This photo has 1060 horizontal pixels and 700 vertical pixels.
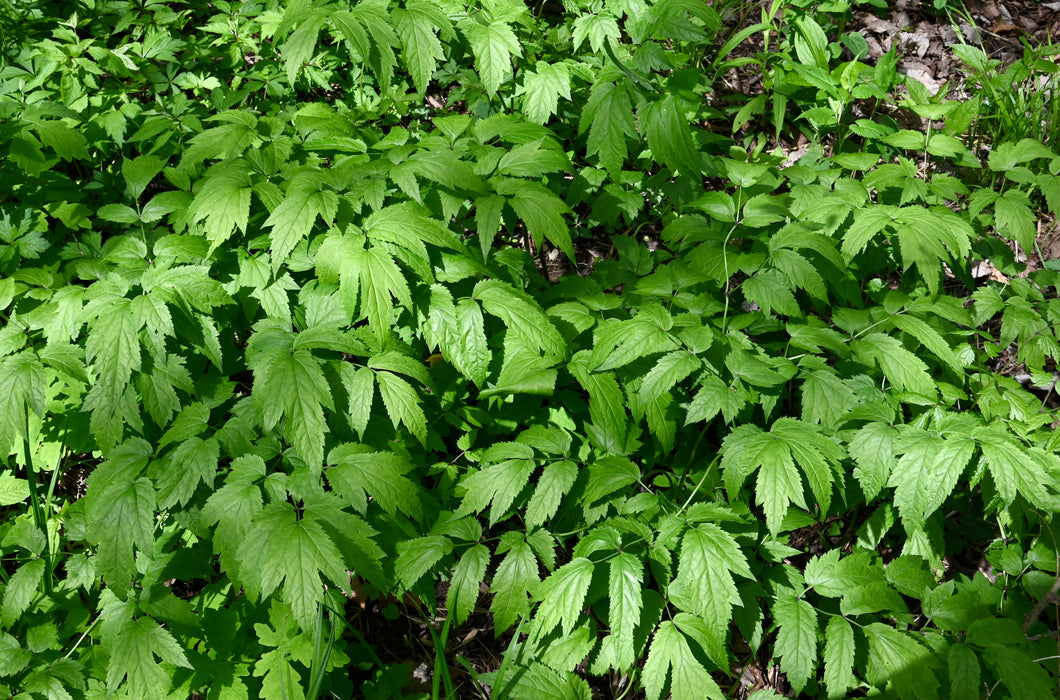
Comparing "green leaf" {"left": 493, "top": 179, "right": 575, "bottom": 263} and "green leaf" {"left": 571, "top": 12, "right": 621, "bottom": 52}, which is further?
"green leaf" {"left": 571, "top": 12, "right": 621, "bottom": 52}

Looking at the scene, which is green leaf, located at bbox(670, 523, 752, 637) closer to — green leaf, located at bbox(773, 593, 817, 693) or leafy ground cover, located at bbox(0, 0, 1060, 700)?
leafy ground cover, located at bbox(0, 0, 1060, 700)

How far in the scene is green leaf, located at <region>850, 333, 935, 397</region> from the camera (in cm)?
239

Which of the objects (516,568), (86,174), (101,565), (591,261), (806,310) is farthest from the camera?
(591,261)

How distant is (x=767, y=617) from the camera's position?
259 cm

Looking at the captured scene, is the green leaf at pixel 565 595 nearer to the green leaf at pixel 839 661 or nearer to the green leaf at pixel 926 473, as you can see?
the green leaf at pixel 839 661

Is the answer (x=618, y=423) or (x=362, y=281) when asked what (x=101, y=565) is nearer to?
(x=362, y=281)

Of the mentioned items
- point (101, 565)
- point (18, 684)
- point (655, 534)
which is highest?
point (655, 534)

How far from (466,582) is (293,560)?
0.55 metres

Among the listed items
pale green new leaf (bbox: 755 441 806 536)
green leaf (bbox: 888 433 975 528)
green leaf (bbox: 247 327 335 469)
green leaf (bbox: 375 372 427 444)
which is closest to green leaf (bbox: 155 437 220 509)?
green leaf (bbox: 247 327 335 469)

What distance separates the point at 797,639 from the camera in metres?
2.14

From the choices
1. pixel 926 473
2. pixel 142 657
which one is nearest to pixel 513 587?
pixel 142 657

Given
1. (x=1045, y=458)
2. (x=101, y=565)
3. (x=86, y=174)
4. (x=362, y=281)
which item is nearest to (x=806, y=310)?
(x=1045, y=458)

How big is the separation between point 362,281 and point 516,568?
98cm

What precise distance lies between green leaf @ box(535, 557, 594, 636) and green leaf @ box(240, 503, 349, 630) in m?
0.59
